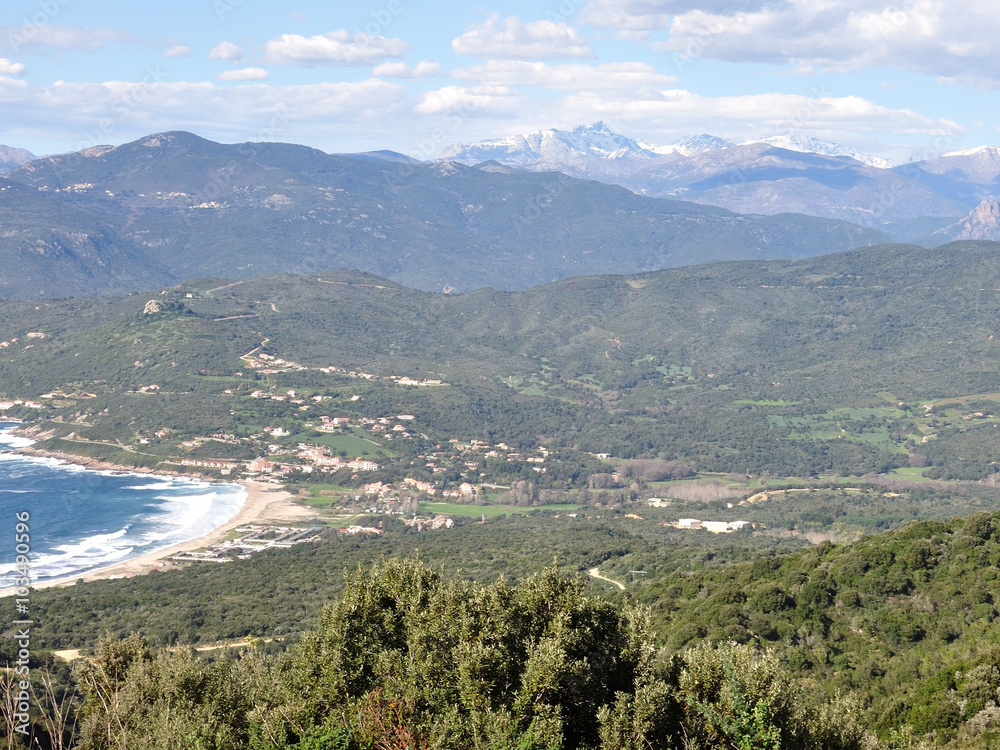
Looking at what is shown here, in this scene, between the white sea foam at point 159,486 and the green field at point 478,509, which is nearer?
the white sea foam at point 159,486

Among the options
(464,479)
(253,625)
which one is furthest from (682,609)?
(464,479)

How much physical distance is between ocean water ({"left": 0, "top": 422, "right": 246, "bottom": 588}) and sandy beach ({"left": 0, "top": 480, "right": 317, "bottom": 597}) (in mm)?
1002

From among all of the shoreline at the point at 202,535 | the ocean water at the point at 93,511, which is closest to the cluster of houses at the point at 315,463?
the shoreline at the point at 202,535

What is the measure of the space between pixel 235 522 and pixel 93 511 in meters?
12.0

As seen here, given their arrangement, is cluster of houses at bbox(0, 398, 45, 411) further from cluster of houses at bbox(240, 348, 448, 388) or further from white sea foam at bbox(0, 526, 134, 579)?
white sea foam at bbox(0, 526, 134, 579)

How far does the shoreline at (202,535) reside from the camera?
6312cm

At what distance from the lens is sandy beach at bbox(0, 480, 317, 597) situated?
62.9m

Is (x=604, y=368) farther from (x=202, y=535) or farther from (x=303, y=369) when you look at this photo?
(x=202, y=535)

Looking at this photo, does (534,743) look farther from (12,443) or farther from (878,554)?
(12,443)

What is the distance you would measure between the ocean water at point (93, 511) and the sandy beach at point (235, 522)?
1.00 metres

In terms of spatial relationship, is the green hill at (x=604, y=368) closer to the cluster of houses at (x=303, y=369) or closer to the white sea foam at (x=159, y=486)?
the cluster of houses at (x=303, y=369)

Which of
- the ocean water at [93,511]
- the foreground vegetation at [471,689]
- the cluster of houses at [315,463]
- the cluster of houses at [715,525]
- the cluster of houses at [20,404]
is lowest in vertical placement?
the cluster of houses at [715,525]

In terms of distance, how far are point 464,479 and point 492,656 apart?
94.7 meters

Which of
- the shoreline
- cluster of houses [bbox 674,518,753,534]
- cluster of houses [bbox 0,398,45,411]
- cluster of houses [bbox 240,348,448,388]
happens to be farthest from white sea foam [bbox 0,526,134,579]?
cluster of houses [bbox 240,348,448,388]
